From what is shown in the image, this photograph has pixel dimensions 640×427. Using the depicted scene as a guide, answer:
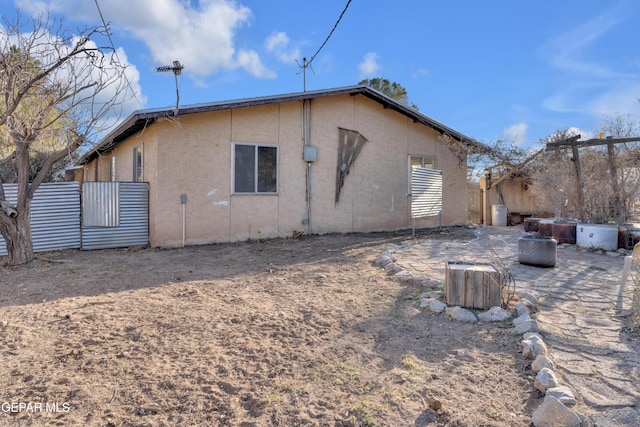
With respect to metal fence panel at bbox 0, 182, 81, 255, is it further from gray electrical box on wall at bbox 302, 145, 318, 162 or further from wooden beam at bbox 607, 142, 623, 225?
wooden beam at bbox 607, 142, 623, 225

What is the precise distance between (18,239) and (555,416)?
7.48m

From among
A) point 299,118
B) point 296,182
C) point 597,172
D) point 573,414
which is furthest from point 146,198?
point 597,172

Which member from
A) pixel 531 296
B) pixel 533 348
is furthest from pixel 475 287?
pixel 533 348

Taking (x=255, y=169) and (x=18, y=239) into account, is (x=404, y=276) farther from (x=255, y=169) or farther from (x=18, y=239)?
(x=18, y=239)

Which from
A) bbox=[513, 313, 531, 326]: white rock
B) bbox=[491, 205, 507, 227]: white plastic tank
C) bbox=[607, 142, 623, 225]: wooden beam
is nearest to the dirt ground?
bbox=[513, 313, 531, 326]: white rock

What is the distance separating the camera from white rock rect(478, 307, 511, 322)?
332 centimetres

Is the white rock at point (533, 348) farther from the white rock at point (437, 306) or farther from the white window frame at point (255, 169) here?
the white window frame at point (255, 169)

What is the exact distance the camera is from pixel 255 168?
8.51 meters

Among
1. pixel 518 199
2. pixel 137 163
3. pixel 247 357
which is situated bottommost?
pixel 247 357

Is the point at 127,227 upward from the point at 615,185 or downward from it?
downward

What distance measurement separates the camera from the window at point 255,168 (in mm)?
8305

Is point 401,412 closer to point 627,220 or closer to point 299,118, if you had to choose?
point 299,118

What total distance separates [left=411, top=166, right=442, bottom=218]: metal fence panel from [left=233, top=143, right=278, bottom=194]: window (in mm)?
3658

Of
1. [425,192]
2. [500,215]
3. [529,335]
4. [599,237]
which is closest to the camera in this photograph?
[529,335]
